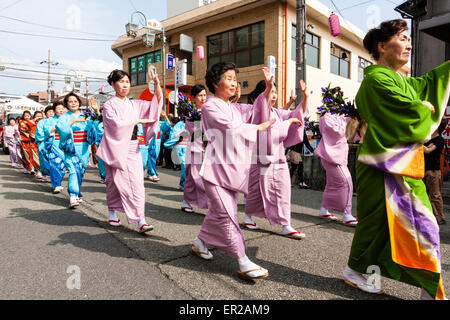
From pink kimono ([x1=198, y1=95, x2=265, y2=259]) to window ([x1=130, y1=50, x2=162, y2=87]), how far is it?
19.0 m

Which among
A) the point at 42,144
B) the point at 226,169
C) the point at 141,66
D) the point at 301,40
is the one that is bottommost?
the point at 226,169

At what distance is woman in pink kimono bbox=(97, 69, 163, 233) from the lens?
3.74 metres

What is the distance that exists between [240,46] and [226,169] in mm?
14250

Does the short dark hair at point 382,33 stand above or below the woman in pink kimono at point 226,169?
above

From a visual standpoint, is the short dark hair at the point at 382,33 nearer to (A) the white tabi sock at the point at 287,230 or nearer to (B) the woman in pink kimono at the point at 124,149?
(A) the white tabi sock at the point at 287,230

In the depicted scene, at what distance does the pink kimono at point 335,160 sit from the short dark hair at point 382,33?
7.12ft

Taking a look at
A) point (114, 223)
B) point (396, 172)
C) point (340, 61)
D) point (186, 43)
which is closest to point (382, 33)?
point (396, 172)

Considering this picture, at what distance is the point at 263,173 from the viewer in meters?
3.77

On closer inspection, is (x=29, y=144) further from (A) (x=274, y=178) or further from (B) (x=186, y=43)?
(B) (x=186, y=43)

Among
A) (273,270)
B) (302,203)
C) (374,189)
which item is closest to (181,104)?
(302,203)

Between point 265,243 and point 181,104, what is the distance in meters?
2.91

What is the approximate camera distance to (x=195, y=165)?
4.93m

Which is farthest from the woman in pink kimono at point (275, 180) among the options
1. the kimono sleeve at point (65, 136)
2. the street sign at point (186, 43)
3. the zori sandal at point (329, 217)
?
the street sign at point (186, 43)

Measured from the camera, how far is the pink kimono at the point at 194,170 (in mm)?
4738
